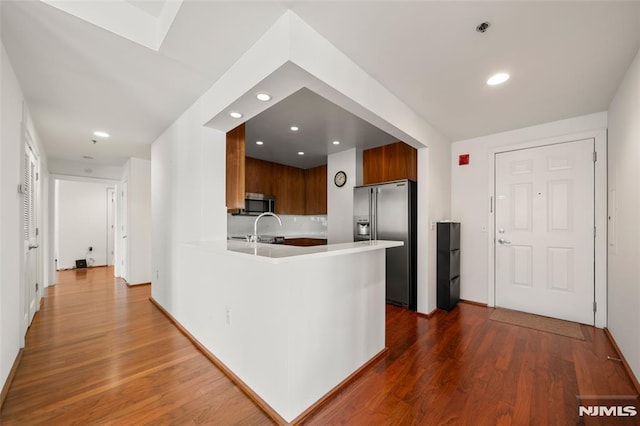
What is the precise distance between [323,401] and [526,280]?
321 centimetres

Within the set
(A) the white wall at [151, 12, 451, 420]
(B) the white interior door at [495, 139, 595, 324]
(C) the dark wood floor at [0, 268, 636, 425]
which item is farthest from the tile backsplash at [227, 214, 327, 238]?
(B) the white interior door at [495, 139, 595, 324]

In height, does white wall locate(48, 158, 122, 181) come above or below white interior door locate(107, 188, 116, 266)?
above

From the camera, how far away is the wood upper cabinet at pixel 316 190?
18.1ft

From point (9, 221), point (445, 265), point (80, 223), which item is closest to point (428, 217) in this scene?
point (445, 265)

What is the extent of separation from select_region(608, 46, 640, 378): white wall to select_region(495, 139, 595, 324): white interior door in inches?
14.1

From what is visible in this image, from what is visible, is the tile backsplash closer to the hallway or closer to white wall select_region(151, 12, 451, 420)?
white wall select_region(151, 12, 451, 420)

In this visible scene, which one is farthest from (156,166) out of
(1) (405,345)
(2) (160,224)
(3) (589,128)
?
(3) (589,128)

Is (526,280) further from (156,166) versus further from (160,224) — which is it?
(156,166)

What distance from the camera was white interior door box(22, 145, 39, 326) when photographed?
2764 mm

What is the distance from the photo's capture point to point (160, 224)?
3.56 meters

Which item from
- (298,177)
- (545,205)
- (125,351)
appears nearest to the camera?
(125,351)

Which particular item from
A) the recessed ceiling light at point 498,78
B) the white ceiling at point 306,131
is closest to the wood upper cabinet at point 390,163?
the white ceiling at point 306,131

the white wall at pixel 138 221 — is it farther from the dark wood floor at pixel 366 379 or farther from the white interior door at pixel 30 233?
the dark wood floor at pixel 366 379

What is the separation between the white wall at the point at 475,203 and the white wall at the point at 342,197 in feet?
5.22
